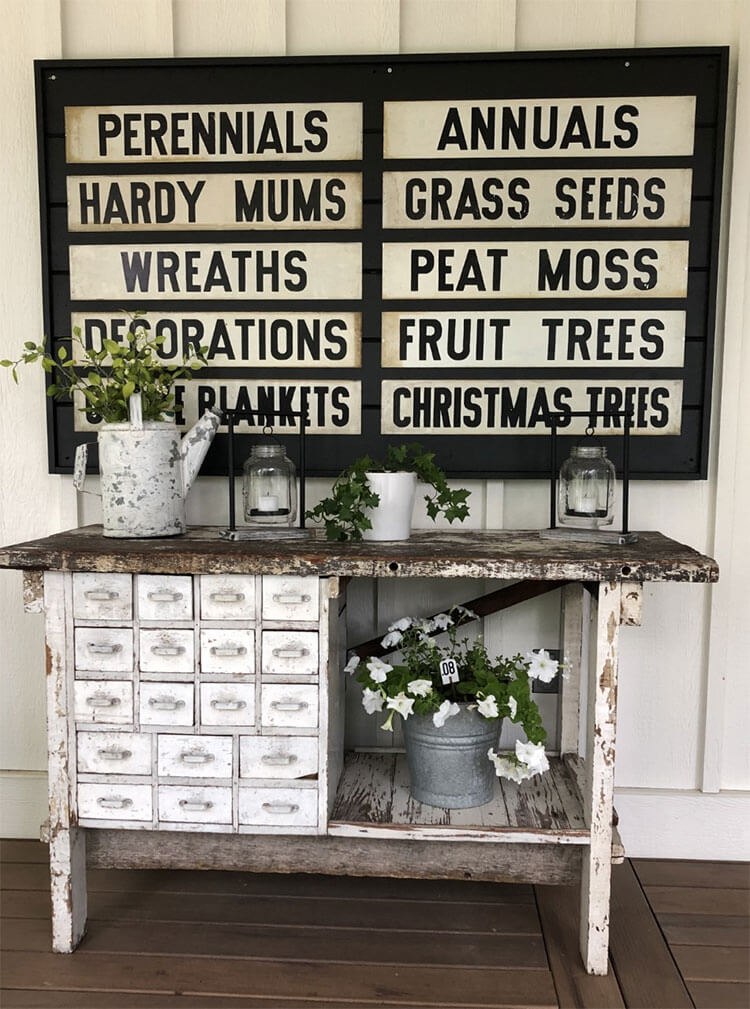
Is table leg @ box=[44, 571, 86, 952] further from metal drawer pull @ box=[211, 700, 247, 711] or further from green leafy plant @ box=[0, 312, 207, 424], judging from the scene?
green leafy plant @ box=[0, 312, 207, 424]

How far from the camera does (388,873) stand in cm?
169

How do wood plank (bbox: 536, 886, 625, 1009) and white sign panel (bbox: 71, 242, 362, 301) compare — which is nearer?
wood plank (bbox: 536, 886, 625, 1009)

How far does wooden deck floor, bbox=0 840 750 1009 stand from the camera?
5.16 feet

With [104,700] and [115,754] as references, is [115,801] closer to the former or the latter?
[115,754]

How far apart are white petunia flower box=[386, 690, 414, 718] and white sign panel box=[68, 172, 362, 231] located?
1259 mm

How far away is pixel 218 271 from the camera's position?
2074mm

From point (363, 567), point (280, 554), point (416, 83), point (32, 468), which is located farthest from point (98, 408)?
point (416, 83)

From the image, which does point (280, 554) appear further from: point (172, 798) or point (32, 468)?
point (32, 468)

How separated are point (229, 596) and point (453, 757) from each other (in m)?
0.65

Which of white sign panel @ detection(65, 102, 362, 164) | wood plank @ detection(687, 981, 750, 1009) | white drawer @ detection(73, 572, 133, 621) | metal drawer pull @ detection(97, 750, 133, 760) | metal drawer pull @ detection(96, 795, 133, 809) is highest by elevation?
white sign panel @ detection(65, 102, 362, 164)

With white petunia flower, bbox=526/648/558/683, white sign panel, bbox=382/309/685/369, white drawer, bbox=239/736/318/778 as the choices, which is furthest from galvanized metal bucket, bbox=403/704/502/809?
white sign panel, bbox=382/309/685/369

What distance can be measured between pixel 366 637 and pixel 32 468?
1.11m

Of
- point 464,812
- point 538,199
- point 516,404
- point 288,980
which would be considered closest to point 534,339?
point 516,404

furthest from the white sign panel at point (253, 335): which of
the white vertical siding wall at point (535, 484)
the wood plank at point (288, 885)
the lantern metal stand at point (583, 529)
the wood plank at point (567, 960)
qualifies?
the wood plank at point (567, 960)
